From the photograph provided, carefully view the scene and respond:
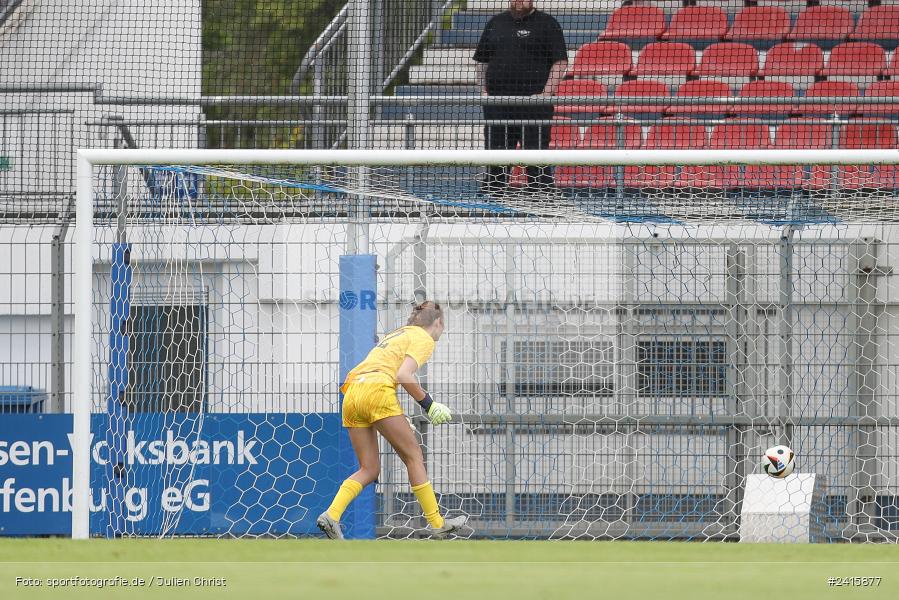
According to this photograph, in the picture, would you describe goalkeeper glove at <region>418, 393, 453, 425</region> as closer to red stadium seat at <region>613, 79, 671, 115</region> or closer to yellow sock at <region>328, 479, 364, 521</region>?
yellow sock at <region>328, 479, 364, 521</region>

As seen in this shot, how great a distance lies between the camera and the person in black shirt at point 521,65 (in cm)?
833

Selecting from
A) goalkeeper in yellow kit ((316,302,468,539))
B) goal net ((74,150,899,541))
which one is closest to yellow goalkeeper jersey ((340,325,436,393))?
goalkeeper in yellow kit ((316,302,468,539))

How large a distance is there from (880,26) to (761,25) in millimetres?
996

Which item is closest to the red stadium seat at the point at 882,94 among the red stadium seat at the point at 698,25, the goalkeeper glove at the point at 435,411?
the red stadium seat at the point at 698,25

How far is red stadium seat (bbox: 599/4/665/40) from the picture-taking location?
10.4 meters

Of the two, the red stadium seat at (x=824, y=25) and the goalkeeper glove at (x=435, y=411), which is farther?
the red stadium seat at (x=824, y=25)

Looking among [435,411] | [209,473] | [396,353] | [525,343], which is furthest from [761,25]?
[209,473]

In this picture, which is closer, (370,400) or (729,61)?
(370,400)

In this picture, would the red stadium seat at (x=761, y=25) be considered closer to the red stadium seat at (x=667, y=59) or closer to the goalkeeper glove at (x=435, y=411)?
the red stadium seat at (x=667, y=59)

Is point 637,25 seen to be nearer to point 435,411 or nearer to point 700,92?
point 700,92

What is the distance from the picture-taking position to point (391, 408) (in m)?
6.14

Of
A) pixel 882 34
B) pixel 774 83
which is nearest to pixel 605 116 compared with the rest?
pixel 774 83

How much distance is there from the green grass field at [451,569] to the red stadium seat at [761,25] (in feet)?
21.4

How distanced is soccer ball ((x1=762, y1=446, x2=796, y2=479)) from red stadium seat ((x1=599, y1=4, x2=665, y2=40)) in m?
5.07
